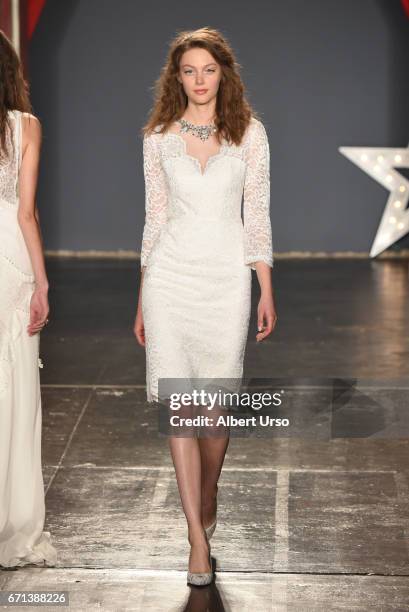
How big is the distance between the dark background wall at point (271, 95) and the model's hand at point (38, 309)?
815cm

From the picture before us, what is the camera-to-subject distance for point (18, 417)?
3.49m

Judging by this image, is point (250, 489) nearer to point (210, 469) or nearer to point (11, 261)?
point (210, 469)

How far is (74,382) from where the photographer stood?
6.06 metres

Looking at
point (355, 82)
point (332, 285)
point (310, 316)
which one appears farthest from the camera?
point (355, 82)

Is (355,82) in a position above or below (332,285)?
above

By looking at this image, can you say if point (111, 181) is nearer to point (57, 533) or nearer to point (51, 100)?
point (51, 100)

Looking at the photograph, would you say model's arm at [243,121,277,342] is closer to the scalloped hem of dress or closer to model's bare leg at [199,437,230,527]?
model's bare leg at [199,437,230,527]

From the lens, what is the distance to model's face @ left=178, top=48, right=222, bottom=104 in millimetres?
3395

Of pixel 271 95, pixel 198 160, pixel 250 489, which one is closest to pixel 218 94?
pixel 198 160

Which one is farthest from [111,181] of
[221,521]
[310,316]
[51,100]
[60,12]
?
[221,521]

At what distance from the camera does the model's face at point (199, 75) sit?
3.39 meters

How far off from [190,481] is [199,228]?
0.74 m

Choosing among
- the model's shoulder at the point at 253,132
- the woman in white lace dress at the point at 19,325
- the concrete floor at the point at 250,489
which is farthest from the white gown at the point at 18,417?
the model's shoulder at the point at 253,132

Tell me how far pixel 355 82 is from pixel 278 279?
102 inches
